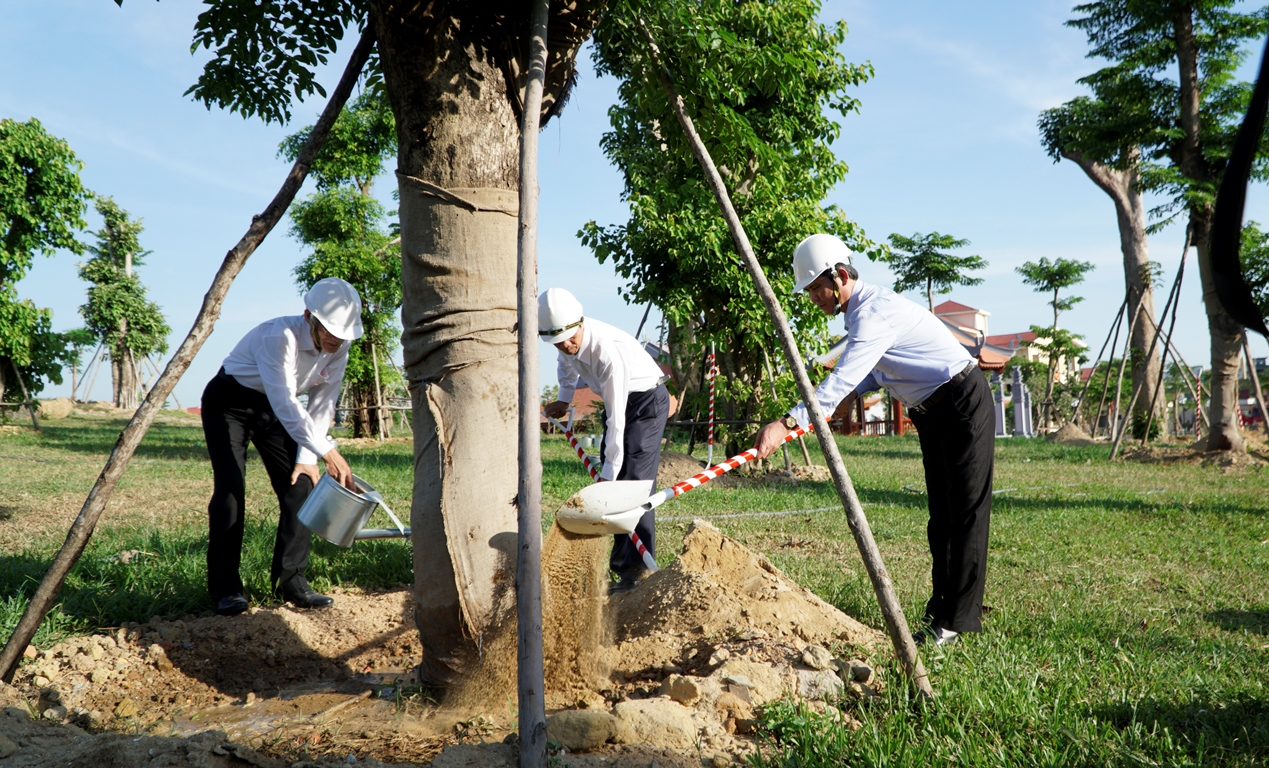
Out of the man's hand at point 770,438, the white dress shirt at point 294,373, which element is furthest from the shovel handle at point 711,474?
the white dress shirt at point 294,373

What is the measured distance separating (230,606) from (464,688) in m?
1.78

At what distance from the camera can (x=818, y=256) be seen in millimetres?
3506

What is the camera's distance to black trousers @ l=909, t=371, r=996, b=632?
139 inches

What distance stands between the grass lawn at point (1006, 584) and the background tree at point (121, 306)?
21.6 metres

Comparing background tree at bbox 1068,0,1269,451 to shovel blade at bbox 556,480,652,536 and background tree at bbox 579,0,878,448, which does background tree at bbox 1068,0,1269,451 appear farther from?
shovel blade at bbox 556,480,652,536

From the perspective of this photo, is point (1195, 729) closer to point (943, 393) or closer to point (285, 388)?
point (943, 393)

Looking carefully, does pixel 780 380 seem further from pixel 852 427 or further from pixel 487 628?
pixel 852 427

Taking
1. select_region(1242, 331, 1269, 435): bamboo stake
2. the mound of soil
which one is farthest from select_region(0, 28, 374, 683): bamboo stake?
the mound of soil

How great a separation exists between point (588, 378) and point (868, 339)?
1.80 meters

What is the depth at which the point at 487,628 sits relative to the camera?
2.69 meters

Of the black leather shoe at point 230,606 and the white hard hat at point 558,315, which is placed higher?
the white hard hat at point 558,315

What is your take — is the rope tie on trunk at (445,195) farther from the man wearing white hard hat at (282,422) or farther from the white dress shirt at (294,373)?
the white dress shirt at (294,373)

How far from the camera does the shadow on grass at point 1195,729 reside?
7.56 ft

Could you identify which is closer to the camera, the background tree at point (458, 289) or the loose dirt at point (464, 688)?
the loose dirt at point (464, 688)
